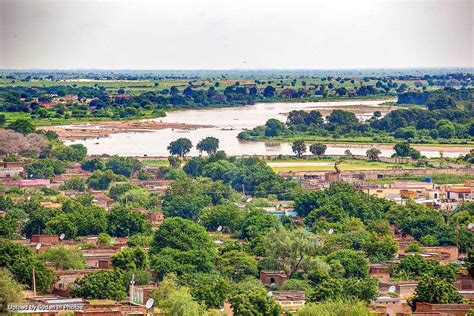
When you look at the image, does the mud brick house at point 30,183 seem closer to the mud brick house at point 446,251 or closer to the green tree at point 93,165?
the green tree at point 93,165

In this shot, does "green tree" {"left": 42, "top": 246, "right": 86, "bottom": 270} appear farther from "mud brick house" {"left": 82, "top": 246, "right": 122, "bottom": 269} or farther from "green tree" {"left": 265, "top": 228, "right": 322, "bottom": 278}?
"green tree" {"left": 265, "top": 228, "right": 322, "bottom": 278}

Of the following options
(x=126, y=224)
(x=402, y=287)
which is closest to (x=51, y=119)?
(x=126, y=224)

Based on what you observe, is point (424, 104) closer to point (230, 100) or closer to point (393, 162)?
point (230, 100)

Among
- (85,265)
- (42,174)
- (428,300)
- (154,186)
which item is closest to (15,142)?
(42,174)

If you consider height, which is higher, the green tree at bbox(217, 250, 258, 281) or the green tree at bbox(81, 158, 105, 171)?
the green tree at bbox(217, 250, 258, 281)

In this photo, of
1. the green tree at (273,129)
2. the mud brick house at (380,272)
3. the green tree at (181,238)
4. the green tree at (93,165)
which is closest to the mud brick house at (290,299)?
the mud brick house at (380,272)

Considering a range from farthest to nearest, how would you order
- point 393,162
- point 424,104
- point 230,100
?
1. point 230,100
2. point 424,104
3. point 393,162

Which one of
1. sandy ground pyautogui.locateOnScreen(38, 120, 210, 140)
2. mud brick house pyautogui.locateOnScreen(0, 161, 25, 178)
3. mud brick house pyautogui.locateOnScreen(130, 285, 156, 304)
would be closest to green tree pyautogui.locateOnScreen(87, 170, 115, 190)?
mud brick house pyautogui.locateOnScreen(0, 161, 25, 178)
